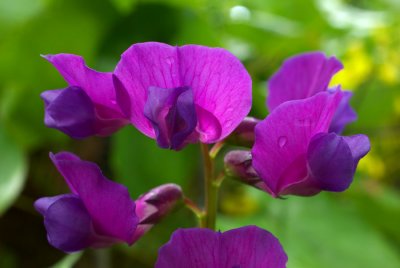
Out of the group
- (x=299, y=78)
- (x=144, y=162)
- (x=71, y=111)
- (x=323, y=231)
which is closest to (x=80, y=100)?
(x=71, y=111)

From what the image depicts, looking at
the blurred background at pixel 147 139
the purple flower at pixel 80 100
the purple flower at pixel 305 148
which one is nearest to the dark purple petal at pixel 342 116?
the purple flower at pixel 305 148

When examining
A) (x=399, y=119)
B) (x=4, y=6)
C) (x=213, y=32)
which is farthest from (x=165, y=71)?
(x=399, y=119)

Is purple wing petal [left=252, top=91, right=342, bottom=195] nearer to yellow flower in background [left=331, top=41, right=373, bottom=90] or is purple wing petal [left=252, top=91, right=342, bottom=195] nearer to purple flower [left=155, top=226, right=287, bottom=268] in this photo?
purple flower [left=155, top=226, right=287, bottom=268]

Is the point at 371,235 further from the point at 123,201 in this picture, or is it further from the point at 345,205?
the point at 123,201

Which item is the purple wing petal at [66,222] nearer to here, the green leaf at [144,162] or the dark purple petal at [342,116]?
the dark purple petal at [342,116]

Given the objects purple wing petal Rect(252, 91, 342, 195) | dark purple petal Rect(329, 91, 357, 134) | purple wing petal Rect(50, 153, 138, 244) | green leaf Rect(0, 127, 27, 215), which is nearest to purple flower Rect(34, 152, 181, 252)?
purple wing petal Rect(50, 153, 138, 244)

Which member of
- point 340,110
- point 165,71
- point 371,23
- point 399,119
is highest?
point 165,71
